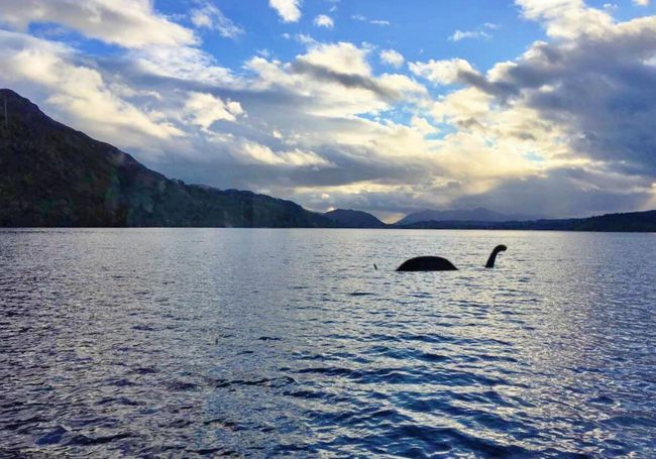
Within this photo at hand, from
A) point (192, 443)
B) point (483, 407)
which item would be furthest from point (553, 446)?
point (192, 443)

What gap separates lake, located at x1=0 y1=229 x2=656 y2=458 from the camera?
38.6 feet

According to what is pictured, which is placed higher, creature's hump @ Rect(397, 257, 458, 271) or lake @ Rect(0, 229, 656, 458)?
creature's hump @ Rect(397, 257, 458, 271)

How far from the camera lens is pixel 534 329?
84.4 feet

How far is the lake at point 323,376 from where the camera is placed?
11758mm

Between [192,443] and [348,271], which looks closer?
[192,443]

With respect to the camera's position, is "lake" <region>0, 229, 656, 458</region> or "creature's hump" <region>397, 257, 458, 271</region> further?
"creature's hump" <region>397, 257, 458, 271</region>

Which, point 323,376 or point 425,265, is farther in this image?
point 425,265

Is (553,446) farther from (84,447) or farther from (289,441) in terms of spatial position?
(84,447)

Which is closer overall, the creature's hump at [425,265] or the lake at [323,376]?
the lake at [323,376]

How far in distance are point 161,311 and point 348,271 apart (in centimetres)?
3323

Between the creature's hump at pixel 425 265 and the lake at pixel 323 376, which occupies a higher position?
the creature's hump at pixel 425 265

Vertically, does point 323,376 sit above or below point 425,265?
below

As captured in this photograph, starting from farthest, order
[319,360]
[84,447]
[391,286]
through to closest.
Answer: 1. [391,286]
2. [319,360]
3. [84,447]

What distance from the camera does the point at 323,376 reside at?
17.0 meters
